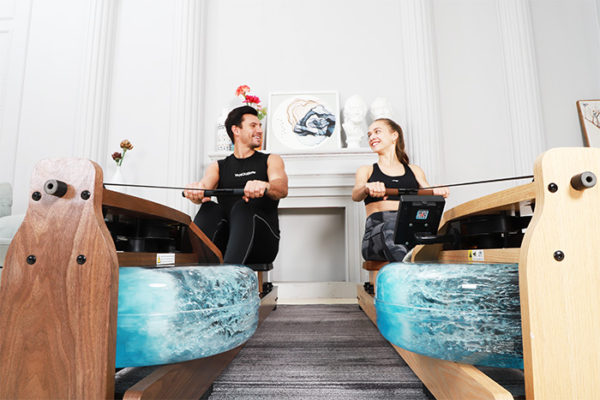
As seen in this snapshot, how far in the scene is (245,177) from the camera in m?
1.80

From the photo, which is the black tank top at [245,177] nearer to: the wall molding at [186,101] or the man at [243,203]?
the man at [243,203]

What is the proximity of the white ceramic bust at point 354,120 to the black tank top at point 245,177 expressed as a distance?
0.91 meters

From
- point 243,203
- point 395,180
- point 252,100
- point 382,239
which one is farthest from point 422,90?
point 243,203

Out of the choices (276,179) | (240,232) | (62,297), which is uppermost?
(276,179)

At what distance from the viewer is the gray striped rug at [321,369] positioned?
83 cm

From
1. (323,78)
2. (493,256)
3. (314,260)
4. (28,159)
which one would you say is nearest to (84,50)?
(28,159)

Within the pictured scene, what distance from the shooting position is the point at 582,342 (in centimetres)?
52

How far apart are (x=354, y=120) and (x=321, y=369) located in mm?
1943

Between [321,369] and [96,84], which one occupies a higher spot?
[96,84]

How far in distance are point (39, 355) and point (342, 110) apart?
2.47 m

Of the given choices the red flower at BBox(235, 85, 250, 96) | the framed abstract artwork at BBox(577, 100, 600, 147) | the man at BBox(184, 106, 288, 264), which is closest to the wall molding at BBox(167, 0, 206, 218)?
the red flower at BBox(235, 85, 250, 96)

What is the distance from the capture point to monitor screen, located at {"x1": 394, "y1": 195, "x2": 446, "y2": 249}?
0.96 m

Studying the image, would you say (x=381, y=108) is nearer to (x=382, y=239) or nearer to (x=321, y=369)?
(x=382, y=239)

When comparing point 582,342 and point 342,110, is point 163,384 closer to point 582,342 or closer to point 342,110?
point 582,342
